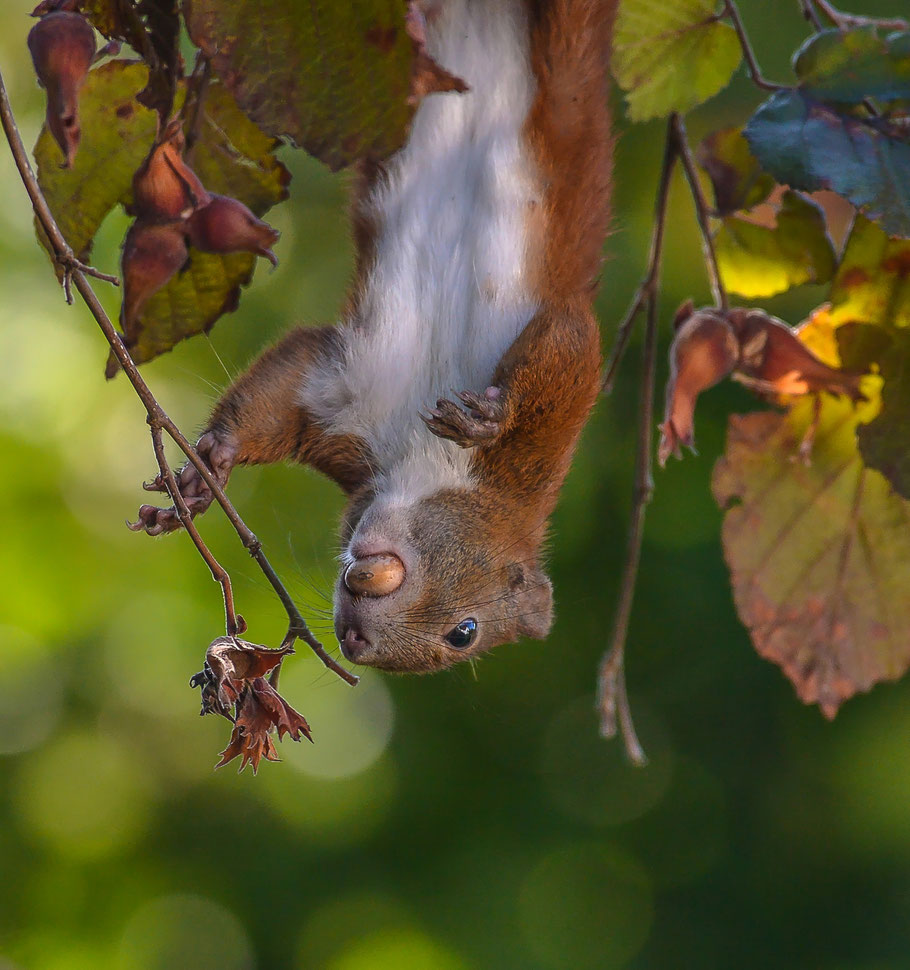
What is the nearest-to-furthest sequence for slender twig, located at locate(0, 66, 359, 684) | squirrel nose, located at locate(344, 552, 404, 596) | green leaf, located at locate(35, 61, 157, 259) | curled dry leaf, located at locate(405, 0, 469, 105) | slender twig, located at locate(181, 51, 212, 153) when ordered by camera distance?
slender twig, located at locate(0, 66, 359, 684)
curled dry leaf, located at locate(405, 0, 469, 105)
slender twig, located at locate(181, 51, 212, 153)
green leaf, located at locate(35, 61, 157, 259)
squirrel nose, located at locate(344, 552, 404, 596)

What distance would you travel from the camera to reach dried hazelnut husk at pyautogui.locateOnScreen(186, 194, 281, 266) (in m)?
1.26

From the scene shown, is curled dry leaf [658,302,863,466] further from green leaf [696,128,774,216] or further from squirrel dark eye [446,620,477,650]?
squirrel dark eye [446,620,477,650]

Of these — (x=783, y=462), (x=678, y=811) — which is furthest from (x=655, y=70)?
(x=678, y=811)

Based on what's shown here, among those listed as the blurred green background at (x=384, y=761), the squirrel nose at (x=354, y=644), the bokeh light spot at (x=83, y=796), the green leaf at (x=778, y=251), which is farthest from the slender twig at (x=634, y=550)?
the bokeh light spot at (x=83, y=796)

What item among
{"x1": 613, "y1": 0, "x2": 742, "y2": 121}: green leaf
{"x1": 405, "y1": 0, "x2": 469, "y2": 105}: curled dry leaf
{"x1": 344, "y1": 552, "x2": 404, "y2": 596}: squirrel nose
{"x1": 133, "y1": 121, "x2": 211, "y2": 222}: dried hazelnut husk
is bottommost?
{"x1": 344, "y1": 552, "x2": 404, "y2": 596}: squirrel nose

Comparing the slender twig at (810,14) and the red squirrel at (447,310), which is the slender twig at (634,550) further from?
the slender twig at (810,14)

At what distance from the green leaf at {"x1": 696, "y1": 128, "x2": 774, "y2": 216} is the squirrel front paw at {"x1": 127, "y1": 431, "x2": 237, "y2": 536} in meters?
0.77

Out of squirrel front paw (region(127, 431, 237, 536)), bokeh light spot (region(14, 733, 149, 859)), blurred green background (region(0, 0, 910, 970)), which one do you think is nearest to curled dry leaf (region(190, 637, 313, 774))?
squirrel front paw (region(127, 431, 237, 536))

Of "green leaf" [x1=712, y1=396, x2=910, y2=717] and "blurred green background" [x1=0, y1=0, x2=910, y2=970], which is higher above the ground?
"green leaf" [x1=712, y1=396, x2=910, y2=717]

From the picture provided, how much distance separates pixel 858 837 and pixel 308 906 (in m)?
2.95

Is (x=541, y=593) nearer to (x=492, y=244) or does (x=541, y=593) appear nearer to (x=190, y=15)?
(x=492, y=244)

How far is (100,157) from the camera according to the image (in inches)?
59.4

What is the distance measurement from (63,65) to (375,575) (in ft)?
3.14

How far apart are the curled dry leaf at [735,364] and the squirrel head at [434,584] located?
Answer: 1.56 feet
